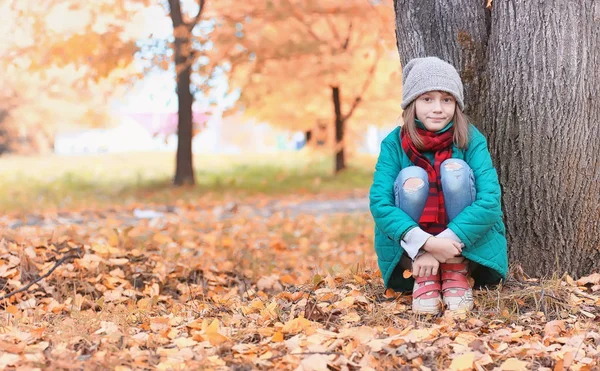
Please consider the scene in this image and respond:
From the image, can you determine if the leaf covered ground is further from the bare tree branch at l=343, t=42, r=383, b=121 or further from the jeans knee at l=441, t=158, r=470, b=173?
the bare tree branch at l=343, t=42, r=383, b=121

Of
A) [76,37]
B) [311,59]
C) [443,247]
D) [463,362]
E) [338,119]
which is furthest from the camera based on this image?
[338,119]

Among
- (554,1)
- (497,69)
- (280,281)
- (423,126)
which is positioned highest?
(554,1)

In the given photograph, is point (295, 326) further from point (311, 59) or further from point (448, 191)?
point (311, 59)

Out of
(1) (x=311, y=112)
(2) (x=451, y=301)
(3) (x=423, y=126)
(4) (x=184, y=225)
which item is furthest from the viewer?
(1) (x=311, y=112)

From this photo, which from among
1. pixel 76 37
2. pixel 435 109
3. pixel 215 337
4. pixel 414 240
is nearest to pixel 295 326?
pixel 215 337

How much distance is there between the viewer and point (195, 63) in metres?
11.3

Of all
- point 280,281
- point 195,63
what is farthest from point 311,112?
point 280,281

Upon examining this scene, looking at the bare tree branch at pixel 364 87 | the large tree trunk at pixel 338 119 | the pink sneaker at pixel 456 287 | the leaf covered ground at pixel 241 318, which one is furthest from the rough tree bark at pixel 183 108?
the pink sneaker at pixel 456 287

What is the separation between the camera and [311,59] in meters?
12.6

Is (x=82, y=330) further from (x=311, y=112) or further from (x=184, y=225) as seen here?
(x=311, y=112)

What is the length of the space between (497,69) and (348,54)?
9.18m

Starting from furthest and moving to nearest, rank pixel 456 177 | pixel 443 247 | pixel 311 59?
pixel 311 59 → pixel 456 177 → pixel 443 247

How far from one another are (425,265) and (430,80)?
2.88ft

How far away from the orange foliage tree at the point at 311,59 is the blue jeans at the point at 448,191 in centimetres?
586
